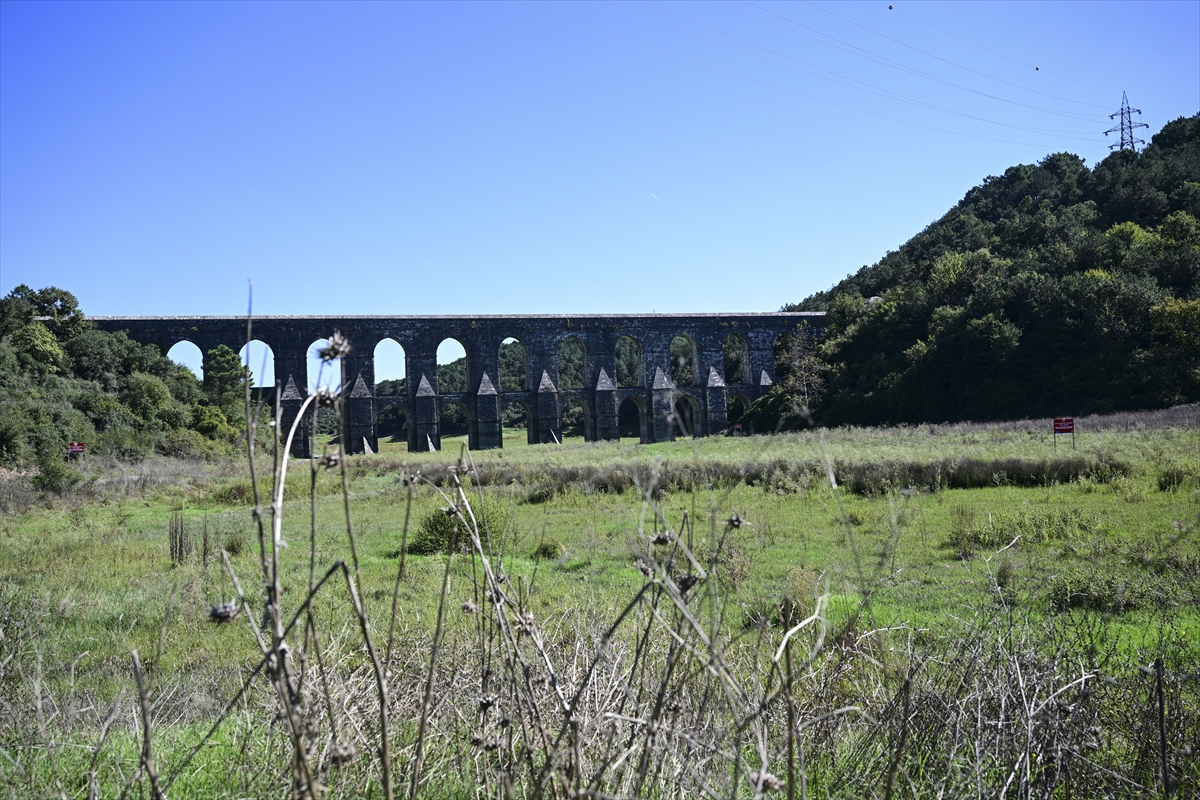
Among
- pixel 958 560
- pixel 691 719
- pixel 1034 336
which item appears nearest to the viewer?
pixel 691 719

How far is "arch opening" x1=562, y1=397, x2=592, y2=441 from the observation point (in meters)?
38.3

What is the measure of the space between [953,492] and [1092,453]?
2.93 m

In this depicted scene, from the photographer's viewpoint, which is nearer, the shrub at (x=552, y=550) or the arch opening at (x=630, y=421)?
the shrub at (x=552, y=550)

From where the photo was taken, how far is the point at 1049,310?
2866cm

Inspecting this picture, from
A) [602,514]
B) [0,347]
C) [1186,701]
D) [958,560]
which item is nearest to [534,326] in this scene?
[0,347]

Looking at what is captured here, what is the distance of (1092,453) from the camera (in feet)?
42.4

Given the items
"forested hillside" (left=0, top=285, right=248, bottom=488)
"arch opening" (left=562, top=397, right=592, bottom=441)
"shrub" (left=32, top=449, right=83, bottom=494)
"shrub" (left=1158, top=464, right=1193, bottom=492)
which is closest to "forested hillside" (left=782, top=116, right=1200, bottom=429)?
"arch opening" (left=562, top=397, right=592, bottom=441)

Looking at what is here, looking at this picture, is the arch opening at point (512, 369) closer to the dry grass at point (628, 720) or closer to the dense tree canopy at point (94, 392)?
the dense tree canopy at point (94, 392)

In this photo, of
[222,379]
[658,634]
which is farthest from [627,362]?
[658,634]

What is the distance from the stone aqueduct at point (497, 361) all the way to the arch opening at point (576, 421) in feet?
0.54

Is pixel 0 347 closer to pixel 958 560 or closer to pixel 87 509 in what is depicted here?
pixel 87 509

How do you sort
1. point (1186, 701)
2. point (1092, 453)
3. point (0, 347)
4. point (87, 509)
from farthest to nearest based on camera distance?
point (0, 347) → point (87, 509) → point (1092, 453) → point (1186, 701)

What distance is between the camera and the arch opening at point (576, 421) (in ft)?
126

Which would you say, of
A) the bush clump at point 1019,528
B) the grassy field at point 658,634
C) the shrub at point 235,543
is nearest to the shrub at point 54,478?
the grassy field at point 658,634
